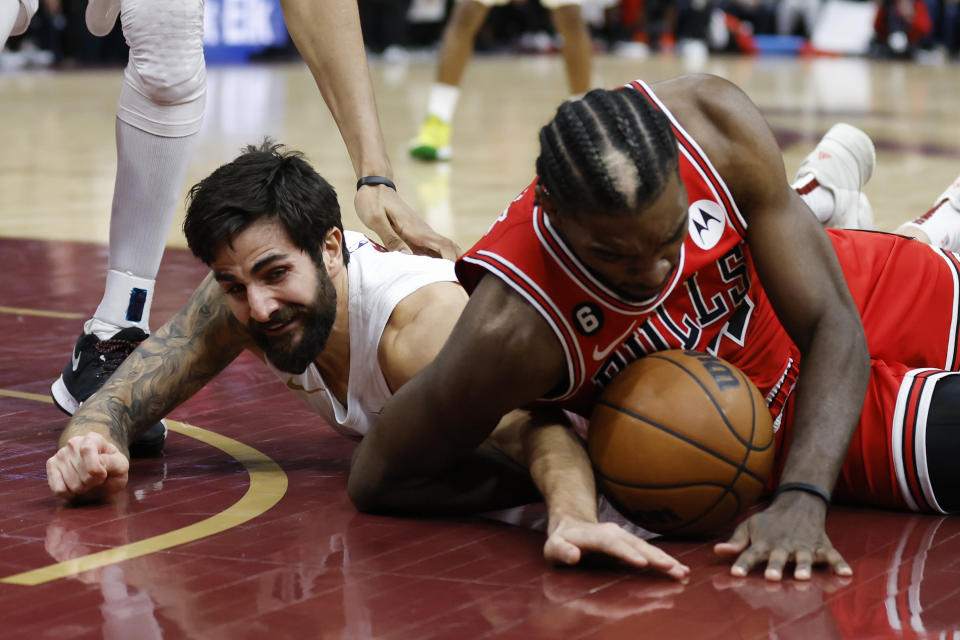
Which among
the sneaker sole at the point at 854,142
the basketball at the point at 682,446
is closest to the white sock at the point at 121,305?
the basketball at the point at 682,446

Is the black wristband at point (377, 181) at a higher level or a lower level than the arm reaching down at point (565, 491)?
higher

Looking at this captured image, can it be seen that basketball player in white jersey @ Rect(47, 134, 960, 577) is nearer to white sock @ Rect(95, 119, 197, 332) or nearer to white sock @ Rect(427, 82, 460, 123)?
white sock @ Rect(95, 119, 197, 332)

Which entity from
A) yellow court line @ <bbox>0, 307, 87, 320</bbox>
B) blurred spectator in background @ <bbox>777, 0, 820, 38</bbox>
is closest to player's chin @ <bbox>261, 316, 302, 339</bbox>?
yellow court line @ <bbox>0, 307, 87, 320</bbox>

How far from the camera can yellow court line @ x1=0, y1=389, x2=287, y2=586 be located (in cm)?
263

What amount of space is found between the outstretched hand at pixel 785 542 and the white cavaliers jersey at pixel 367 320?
86 cm

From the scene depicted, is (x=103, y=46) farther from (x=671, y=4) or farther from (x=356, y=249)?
(x=356, y=249)

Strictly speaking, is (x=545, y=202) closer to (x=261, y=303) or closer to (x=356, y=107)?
(x=261, y=303)

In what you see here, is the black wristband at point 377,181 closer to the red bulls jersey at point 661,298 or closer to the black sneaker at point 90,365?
the red bulls jersey at point 661,298

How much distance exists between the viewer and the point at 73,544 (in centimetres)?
280

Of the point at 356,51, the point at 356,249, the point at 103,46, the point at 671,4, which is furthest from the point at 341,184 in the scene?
the point at 671,4

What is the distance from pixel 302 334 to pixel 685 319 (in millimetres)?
775

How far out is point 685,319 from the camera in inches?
118

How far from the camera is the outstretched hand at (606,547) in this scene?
2.53 metres

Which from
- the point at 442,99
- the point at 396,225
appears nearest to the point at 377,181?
the point at 396,225
